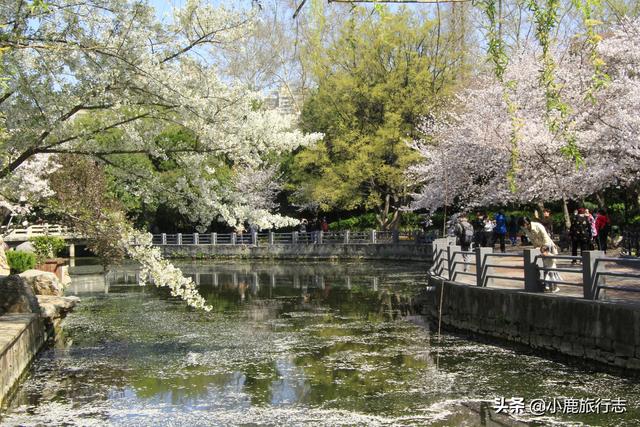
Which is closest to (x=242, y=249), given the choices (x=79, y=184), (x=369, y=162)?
(x=369, y=162)

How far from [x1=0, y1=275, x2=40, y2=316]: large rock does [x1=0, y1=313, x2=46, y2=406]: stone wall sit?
1.18ft

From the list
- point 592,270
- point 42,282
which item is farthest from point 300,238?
point 592,270

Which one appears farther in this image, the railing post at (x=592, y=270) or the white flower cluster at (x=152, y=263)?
the white flower cluster at (x=152, y=263)

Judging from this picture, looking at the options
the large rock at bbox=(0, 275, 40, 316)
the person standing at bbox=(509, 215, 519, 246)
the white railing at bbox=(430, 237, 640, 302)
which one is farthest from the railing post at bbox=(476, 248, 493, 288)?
the person standing at bbox=(509, 215, 519, 246)

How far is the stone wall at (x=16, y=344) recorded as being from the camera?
11.1 metres

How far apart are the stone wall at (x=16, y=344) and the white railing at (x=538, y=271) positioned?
9.04 metres

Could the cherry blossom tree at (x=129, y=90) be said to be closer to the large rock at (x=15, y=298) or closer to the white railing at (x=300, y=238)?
the large rock at (x=15, y=298)

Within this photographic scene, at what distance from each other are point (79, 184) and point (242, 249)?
20.9 meters

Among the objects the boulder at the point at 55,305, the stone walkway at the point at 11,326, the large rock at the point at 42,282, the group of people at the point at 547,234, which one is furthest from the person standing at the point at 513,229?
the stone walkway at the point at 11,326

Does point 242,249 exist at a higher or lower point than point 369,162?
lower

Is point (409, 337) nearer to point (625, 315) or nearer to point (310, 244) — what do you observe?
point (625, 315)

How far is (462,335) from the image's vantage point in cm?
1680

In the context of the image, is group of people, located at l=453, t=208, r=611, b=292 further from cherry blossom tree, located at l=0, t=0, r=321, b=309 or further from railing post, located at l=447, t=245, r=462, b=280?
cherry blossom tree, located at l=0, t=0, r=321, b=309

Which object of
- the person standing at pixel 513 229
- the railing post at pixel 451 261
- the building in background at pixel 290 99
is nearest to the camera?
the railing post at pixel 451 261
